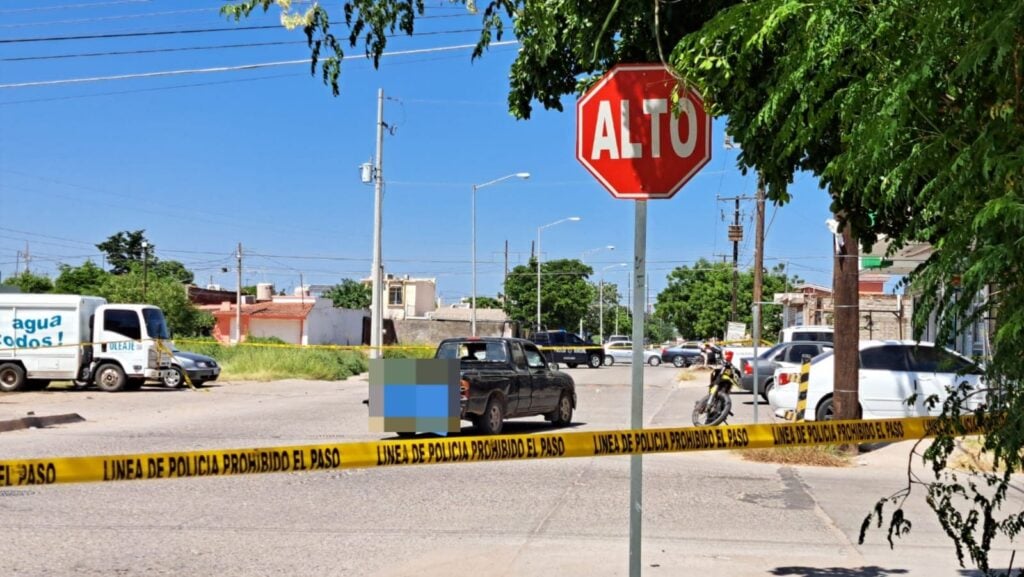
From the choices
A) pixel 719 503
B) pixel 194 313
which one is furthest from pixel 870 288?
pixel 719 503

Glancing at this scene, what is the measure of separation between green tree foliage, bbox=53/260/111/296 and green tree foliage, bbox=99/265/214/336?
13.8ft

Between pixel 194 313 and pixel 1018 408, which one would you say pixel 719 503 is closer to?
pixel 1018 408

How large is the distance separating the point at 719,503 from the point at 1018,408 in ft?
21.4

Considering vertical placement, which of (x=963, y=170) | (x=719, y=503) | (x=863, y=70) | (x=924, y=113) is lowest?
(x=719, y=503)

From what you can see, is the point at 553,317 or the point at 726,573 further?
the point at 553,317

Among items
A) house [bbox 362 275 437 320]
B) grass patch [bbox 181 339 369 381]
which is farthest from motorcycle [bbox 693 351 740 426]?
house [bbox 362 275 437 320]

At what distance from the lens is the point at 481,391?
582 inches

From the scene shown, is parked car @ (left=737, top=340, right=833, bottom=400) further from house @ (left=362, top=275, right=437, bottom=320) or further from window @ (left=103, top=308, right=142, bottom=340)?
house @ (left=362, top=275, right=437, bottom=320)

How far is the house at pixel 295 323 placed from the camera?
77938 mm

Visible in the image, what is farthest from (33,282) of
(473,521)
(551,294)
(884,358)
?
(473,521)

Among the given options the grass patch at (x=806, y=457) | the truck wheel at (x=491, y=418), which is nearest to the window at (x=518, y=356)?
the truck wheel at (x=491, y=418)

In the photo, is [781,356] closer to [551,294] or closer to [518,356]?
[518,356]

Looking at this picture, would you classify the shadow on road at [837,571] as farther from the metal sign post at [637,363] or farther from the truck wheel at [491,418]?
the truck wheel at [491,418]

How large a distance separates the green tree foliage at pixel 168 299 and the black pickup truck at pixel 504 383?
52.4 meters
